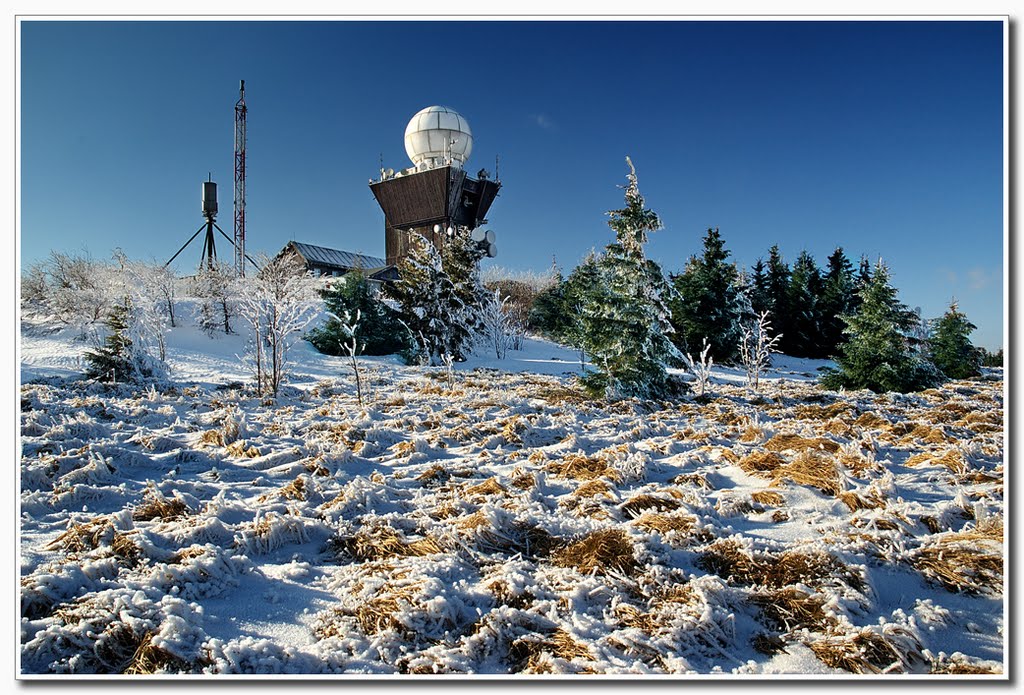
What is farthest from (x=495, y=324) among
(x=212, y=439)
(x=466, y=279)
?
(x=212, y=439)

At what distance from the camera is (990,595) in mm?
2830

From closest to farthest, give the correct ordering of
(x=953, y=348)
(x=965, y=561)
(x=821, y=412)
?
(x=965, y=561)
(x=821, y=412)
(x=953, y=348)

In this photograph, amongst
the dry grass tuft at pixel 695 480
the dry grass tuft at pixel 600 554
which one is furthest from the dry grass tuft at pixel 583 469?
the dry grass tuft at pixel 600 554

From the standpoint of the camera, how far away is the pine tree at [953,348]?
52.4 feet

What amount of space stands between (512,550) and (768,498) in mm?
2355

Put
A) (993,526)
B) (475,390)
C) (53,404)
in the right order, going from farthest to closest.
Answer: (475,390) → (53,404) → (993,526)

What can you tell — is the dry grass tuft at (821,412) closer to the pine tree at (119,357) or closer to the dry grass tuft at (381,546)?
the dry grass tuft at (381,546)

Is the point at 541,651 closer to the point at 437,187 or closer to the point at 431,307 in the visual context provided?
the point at 431,307

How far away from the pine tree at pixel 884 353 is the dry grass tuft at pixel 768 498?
11034mm

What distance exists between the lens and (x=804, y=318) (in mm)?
28000

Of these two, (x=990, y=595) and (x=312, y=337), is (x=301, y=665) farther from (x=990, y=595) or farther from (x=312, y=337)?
(x=312, y=337)

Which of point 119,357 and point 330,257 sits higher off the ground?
point 330,257
